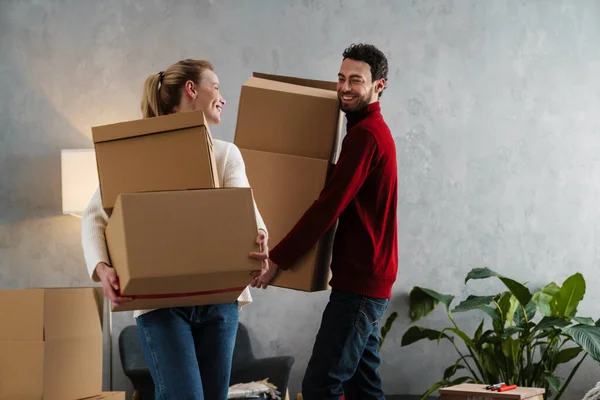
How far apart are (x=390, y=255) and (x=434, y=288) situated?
189 cm

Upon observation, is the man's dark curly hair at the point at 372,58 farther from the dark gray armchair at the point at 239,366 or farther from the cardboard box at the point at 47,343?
the dark gray armchair at the point at 239,366

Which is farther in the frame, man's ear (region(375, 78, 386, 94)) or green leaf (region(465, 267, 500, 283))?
green leaf (region(465, 267, 500, 283))

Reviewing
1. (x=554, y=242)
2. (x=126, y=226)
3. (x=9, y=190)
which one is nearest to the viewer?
(x=126, y=226)

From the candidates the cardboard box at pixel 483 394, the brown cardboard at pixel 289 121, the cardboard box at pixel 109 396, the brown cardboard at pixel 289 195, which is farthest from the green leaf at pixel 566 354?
the cardboard box at pixel 109 396

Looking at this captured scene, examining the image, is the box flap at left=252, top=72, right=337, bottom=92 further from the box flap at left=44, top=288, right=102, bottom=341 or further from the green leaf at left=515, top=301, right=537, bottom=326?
the green leaf at left=515, top=301, right=537, bottom=326

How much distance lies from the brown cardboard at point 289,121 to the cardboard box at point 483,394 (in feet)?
3.60

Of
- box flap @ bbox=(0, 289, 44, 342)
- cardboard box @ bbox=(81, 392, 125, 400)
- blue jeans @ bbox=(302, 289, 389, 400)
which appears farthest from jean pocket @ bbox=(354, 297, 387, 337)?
box flap @ bbox=(0, 289, 44, 342)

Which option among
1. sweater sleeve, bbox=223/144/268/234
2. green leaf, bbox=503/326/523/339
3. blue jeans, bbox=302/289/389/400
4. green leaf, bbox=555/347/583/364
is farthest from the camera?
green leaf, bbox=555/347/583/364

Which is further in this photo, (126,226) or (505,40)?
(505,40)

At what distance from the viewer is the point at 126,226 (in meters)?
1.57

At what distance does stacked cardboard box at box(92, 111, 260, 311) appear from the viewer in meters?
1.57

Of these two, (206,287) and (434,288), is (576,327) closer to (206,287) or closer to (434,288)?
(434,288)

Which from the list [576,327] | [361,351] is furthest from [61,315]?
[576,327]

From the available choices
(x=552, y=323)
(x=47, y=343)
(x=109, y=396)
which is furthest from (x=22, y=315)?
(x=552, y=323)
